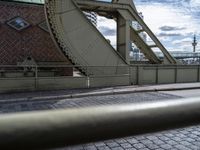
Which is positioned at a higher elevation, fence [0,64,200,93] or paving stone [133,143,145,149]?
fence [0,64,200,93]

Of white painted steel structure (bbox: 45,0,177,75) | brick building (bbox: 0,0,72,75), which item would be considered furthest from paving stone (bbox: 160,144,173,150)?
brick building (bbox: 0,0,72,75)

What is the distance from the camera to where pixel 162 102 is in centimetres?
107

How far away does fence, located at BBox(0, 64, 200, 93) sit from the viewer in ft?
46.6

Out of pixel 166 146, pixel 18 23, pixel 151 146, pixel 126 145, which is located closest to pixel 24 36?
pixel 18 23

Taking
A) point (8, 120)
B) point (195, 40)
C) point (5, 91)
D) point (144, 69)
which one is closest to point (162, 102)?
point (8, 120)

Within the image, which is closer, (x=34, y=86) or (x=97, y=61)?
(x=34, y=86)

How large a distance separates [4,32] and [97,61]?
261 inches

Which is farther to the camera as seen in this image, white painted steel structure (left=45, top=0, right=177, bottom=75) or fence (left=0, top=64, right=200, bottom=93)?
white painted steel structure (left=45, top=0, right=177, bottom=75)

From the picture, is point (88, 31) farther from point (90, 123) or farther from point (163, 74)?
point (90, 123)

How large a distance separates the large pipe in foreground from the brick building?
1650 centimetres

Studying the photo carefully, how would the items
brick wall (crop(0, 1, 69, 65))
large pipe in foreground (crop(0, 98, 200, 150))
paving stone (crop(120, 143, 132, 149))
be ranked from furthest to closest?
brick wall (crop(0, 1, 69, 65)) → paving stone (crop(120, 143, 132, 149)) → large pipe in foreground (crop(0, 98, 200, 150))

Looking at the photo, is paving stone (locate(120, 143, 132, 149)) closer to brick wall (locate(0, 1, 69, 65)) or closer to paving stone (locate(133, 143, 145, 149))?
paving stone (locate(133, 143, 145, 149))

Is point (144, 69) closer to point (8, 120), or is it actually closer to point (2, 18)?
point (2, 18)

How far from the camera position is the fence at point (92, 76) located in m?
14.2
